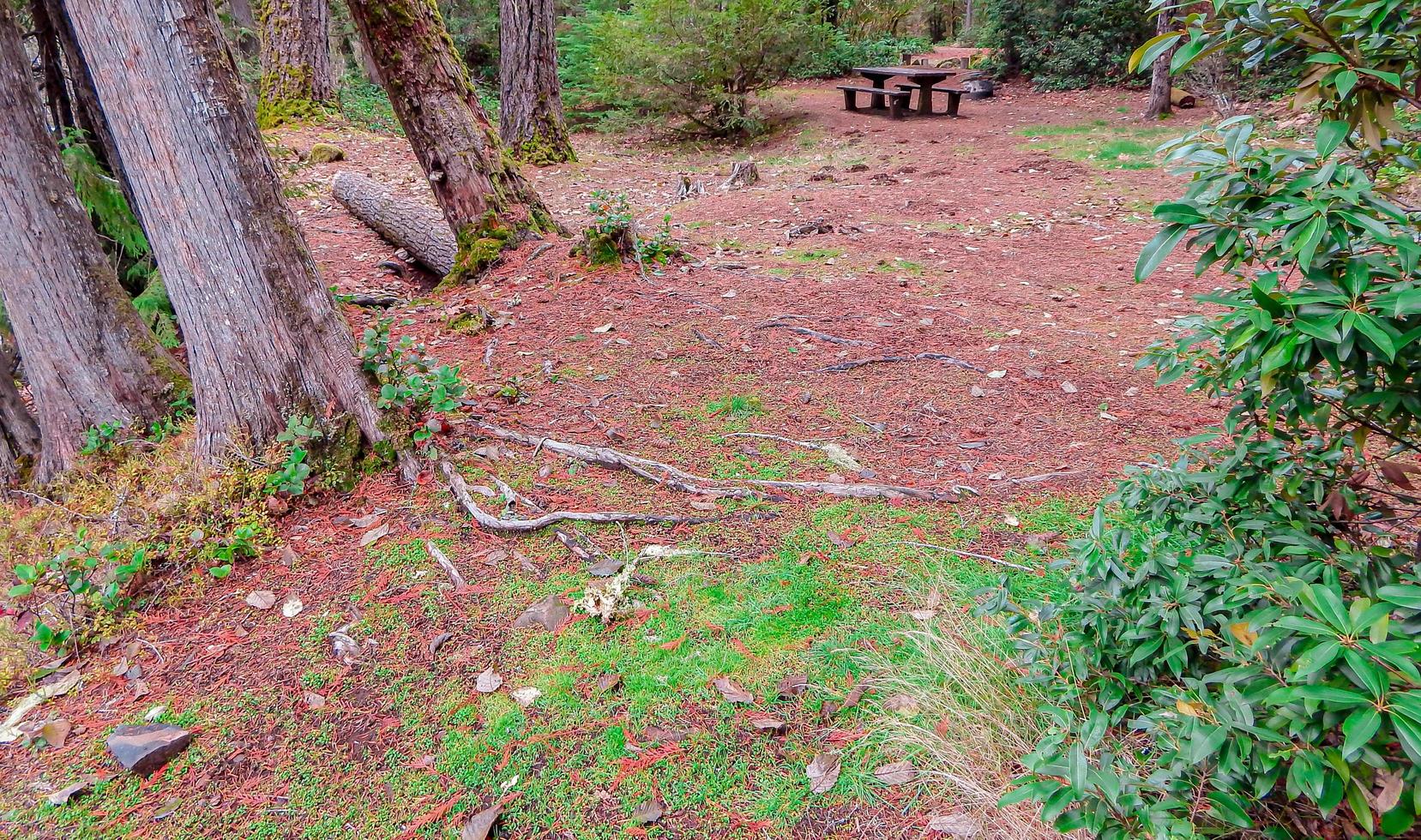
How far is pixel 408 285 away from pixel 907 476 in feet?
16.9

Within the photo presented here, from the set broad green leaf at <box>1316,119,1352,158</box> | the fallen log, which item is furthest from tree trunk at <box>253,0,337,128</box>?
broad green leaf at <box>1316,119,1352,158</box>

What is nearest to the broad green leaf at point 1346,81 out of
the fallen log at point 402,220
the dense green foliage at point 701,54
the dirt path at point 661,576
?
the dirt path at point 661,576

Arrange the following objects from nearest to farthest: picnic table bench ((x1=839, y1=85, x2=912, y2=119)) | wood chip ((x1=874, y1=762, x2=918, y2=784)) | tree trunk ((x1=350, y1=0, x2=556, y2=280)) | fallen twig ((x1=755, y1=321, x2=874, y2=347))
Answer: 1. wood chip ((x1=874, y1=762, x2=918, y2=784))
2. fallen twig ((x1=755, y1=321, x2=874, y2=347))
3. tree trunk ((x1=350, y1=0, x2=556, y2=280))
4. picnic table bench ((x1=839, y1=85, x2=912, y2=119))

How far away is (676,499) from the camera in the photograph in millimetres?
3354

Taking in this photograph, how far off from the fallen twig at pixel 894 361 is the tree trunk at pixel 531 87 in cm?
867

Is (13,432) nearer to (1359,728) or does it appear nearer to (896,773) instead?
(896,773)

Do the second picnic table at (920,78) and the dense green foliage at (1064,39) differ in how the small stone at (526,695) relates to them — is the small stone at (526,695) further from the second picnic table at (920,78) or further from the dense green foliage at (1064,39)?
the dense green foliage at (1064,39)

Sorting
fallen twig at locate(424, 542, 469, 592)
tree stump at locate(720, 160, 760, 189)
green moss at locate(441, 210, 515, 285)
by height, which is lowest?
fallen twig at locate(424, 542, 469, 592)

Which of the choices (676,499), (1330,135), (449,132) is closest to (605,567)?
(676,499)

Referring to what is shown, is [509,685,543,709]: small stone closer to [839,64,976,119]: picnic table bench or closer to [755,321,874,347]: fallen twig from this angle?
[755,321,874,347]: fallen twig

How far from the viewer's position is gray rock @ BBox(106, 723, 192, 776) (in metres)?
2.18

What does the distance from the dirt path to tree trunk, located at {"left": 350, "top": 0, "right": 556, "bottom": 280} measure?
385 millimetres

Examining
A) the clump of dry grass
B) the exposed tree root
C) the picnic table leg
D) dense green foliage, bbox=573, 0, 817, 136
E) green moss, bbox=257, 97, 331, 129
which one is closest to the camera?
the clump of dry grass

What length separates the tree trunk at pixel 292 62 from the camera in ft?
43.4
